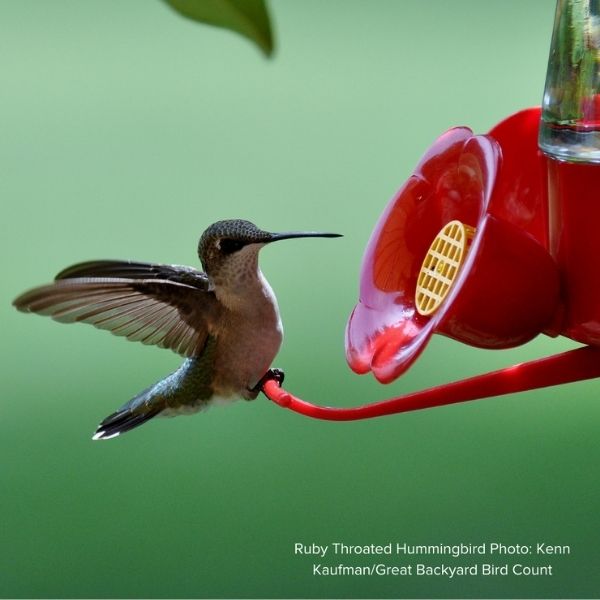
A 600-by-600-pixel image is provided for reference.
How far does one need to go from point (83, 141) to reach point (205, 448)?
380 centimetres

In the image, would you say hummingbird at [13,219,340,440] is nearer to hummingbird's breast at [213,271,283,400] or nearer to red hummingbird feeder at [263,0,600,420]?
hummingbird's breast at [213,271,283,400]

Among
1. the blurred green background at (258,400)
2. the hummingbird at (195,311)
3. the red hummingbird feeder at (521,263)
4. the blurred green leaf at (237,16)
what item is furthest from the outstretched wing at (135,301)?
the blurred green background at (258,400)

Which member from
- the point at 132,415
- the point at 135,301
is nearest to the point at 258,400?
the point at 132,415

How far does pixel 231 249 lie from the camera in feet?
6.36

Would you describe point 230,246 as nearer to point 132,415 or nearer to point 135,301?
point 135,301

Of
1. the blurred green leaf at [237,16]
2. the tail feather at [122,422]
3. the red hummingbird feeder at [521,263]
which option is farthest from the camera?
the tail feather at [122,422]

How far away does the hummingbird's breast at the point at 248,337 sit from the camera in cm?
205

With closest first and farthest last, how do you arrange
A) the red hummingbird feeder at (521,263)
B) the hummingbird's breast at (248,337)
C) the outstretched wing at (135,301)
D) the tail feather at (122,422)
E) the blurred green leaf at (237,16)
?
the blurred green leaf at (237,16) < the red hummingbird feeder at (521,263) < the outstretched wing at (135,301) < the hummingbird's breast at (248,337) < the tail feather at (122,422)

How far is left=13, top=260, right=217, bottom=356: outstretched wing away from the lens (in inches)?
70.2

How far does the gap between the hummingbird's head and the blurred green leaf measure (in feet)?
3.22

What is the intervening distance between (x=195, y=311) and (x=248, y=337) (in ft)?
0.34

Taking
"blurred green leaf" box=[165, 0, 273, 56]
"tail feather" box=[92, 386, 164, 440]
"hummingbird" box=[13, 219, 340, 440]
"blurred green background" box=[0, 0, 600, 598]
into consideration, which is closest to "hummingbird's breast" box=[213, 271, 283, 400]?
"hummingbird" box=[13, 219, 340, 440]

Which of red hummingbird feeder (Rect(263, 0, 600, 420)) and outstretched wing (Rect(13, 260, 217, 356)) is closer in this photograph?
red hummingbird feeder (Rect(263, 0, 600, 420))

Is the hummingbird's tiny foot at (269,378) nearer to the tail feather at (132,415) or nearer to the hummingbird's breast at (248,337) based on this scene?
the hummingbird's breast at (248,337)
